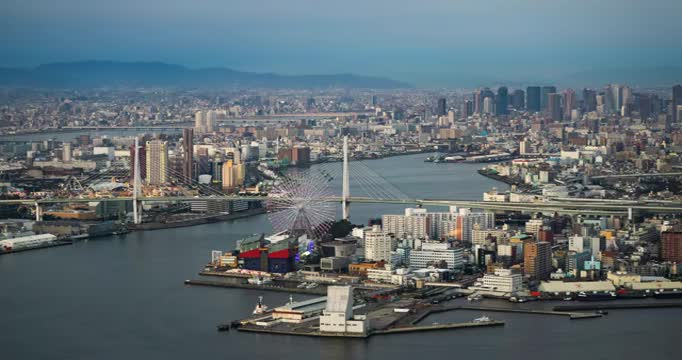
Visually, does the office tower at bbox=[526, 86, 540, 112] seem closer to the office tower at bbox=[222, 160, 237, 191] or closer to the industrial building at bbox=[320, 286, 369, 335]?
the office tower at bbox=[222, 160, 237, 191]

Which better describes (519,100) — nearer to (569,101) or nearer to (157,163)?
(569,101)

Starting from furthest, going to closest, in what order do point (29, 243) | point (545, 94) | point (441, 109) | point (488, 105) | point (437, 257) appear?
point (441, 109), point (488, 105), point (545, 94), point (29, 243), point (437, 257)

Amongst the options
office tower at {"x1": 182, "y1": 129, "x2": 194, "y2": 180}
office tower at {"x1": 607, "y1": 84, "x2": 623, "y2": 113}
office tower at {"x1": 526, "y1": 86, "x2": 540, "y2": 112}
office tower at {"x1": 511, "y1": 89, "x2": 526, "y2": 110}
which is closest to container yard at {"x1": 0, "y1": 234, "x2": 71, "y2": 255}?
office tower at {"x1": 182, "y1": 129, "x2": 194, "y2": 180}

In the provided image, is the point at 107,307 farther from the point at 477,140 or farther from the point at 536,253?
the point at 477,140

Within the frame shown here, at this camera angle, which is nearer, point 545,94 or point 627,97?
point 627,97

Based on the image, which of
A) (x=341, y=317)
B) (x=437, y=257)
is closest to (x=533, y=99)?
(x=437, y=257)

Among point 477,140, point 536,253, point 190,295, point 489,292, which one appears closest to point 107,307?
point 190,295

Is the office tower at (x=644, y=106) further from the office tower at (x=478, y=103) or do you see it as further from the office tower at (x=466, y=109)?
the office tower at (x=478, y=103)
